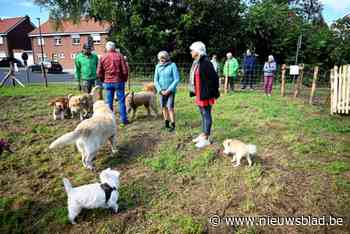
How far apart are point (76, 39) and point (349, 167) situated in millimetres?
41247

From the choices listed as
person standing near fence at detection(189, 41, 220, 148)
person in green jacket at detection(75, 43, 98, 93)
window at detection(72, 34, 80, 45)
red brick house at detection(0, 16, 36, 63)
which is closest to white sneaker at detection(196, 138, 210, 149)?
person standing near fence at detection(189, 41, 220, 148)

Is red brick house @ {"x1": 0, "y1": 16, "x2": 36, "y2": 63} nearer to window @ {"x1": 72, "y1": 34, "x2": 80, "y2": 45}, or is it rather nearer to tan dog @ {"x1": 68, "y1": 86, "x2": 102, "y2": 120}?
window @ {"x1": 72, "y1": 34, "x2": 80, "y2": 45}

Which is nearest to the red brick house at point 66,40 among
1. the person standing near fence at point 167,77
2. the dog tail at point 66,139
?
the person standing near fence at point 167,77

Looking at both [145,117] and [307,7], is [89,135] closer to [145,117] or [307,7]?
[145,117]

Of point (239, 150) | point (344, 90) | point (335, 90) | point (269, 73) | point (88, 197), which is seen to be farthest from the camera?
point (269, 73)

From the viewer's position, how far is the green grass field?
310 cm

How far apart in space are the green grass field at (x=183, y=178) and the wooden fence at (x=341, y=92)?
127 cm

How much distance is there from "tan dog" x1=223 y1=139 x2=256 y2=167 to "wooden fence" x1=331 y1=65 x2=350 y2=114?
205 inches

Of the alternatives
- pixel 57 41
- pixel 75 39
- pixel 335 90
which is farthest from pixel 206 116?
pixel 57 41

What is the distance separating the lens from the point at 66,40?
39.7 meters

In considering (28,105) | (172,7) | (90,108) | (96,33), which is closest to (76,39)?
(96,33)

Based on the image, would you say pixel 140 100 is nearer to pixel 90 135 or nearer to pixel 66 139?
pixel 90 135

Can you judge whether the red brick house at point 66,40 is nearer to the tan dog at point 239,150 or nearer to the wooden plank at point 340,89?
the wooden plank at point 340,89

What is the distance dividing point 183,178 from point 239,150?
1.02 meters
